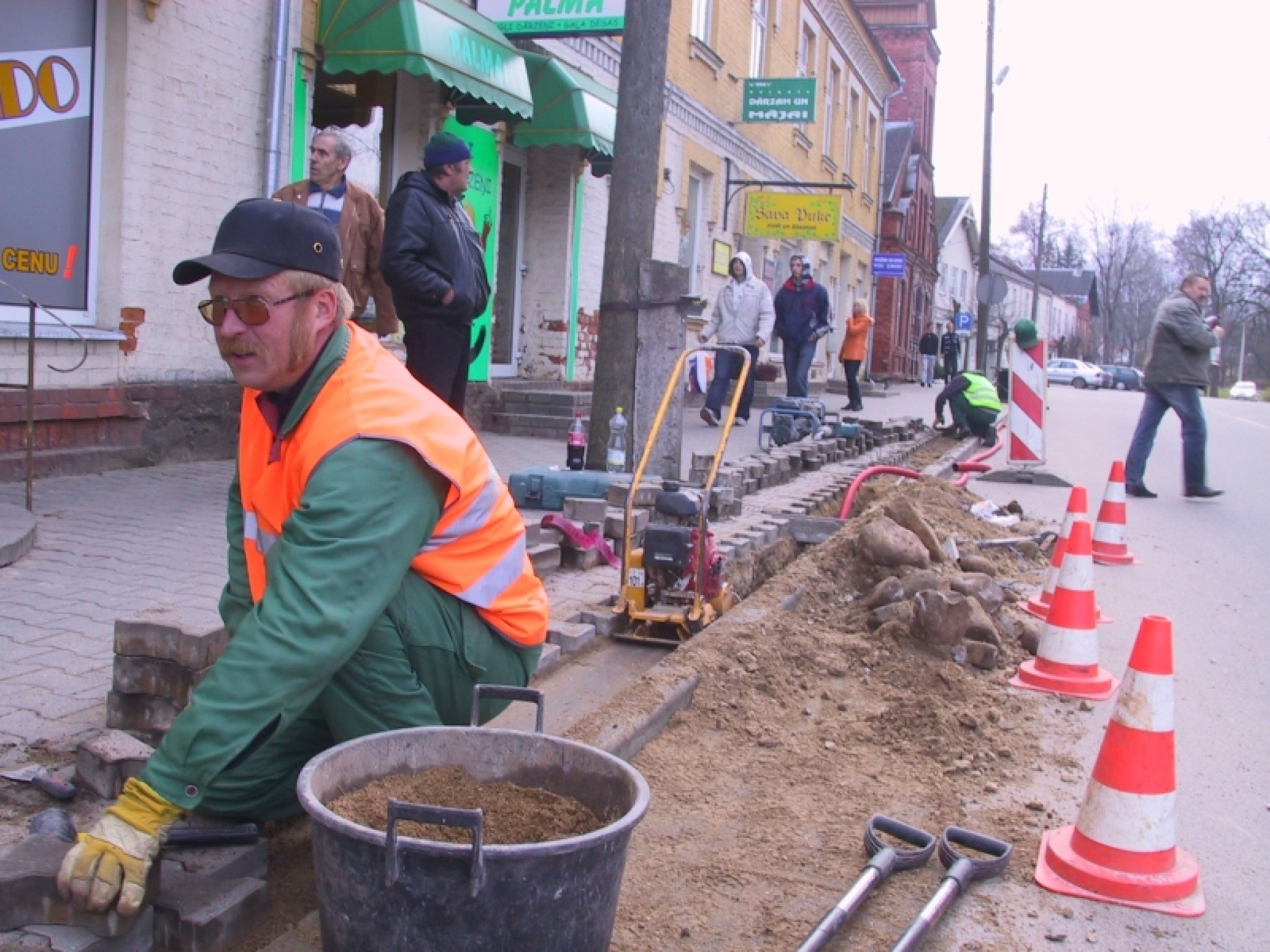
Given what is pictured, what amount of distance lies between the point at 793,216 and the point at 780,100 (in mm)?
1797

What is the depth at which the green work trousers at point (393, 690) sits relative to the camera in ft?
8.55

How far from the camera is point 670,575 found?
5.17m

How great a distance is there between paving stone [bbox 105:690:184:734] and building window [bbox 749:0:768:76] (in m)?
19.0

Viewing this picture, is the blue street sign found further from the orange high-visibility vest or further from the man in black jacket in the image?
the orange high-visibility vest

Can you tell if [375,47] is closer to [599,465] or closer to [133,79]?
[133,79]

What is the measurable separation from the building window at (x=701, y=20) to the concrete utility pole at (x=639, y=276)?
10549mm

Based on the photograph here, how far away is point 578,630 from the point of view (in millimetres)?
4777

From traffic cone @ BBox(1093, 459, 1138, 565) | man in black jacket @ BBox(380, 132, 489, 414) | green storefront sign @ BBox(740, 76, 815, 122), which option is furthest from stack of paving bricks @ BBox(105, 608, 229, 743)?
green storefront sign @ BBox(740, 76, 815, 122)

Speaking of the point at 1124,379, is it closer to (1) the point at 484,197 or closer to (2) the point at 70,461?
(1) the point at 484,197

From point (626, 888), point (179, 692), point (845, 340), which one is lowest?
point (626, 888)

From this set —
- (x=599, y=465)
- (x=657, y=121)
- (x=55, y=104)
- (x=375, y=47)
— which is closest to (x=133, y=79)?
(x=55, y=104)

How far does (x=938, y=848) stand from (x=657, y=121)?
216 inches

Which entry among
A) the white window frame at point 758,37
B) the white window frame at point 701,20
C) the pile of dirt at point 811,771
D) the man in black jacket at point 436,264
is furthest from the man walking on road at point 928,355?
the pile of dirt at point 811,771

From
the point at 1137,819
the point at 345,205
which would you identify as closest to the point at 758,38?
the point at 345,205
